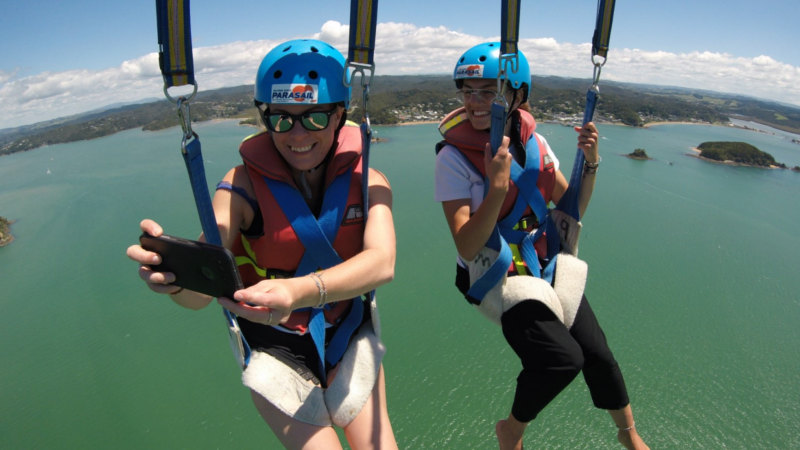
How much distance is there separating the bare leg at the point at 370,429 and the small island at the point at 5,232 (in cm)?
2447

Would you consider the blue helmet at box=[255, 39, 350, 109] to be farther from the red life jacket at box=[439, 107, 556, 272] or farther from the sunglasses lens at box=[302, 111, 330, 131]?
the red life jacket at box=[439, 107, 556, 272]

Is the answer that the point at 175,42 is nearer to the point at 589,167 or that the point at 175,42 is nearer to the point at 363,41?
the point at 363,41

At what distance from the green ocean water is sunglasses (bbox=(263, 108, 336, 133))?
6.13 metres

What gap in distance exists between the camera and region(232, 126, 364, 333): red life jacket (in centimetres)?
136

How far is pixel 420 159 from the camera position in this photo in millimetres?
28125

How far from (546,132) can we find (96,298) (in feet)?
123

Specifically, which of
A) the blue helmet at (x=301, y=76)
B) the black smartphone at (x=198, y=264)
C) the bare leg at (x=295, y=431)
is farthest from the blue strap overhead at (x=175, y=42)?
the bare leg at (x=295, y=431)

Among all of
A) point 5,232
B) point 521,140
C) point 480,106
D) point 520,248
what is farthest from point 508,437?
point 5,232

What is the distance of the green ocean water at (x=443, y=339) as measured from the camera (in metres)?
6.27

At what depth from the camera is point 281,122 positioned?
128cm

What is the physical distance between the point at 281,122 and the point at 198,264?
560 mm

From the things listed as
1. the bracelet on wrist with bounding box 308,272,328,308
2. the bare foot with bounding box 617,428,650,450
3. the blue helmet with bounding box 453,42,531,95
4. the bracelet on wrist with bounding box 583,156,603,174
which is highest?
the blue helmet with bounding box 453,42,531,95

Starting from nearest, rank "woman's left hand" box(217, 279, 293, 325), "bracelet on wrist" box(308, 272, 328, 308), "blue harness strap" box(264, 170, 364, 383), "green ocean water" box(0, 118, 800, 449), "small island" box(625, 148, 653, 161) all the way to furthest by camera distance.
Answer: "woman's left hand" box(217, 279, 293, 325) < "bracelet on wrist" box(308, 272, 328, 308) < "blue harness strap" box(264, 170, 364, 383) < "green ocean water" box(0, 118, 800, 449) < "small island" box(625, 148, 653, 161)

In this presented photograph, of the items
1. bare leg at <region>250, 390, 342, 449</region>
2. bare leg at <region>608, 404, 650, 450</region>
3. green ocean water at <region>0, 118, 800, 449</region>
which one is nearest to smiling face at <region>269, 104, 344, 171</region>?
bare leg at <region>250, 390, 342, 449</region>
